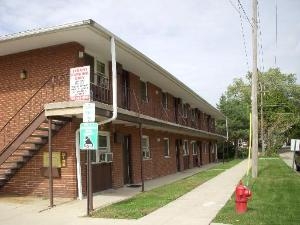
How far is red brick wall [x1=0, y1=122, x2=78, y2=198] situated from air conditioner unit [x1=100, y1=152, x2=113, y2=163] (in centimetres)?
218

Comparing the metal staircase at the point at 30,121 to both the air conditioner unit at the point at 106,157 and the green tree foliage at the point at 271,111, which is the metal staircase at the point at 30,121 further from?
the green tree foliage at the point at 271,111

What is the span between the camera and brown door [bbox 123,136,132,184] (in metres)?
18.8

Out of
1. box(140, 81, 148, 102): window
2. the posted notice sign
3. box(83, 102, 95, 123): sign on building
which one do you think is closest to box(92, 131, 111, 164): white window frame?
the posted notice sign

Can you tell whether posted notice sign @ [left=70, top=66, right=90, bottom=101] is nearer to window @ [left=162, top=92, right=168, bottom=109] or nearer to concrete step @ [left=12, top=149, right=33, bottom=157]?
concrete step @ [left=12, top=149, right=33, bottom=157]

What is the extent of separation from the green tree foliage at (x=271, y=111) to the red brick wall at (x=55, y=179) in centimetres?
3739

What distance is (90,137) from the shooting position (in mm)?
→ 10719

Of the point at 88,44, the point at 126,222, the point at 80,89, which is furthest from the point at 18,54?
the point at 126,222

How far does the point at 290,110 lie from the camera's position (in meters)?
56.2

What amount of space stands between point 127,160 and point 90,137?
28.0 ft

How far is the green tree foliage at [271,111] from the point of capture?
1970 inches

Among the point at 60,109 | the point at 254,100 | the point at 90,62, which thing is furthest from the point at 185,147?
the point at 60,109

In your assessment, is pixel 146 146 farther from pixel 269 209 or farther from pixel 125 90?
pixel 269 209

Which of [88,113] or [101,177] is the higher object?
[88,113]

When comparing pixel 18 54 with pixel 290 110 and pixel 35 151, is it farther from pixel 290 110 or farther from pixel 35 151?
pixel 290 110
